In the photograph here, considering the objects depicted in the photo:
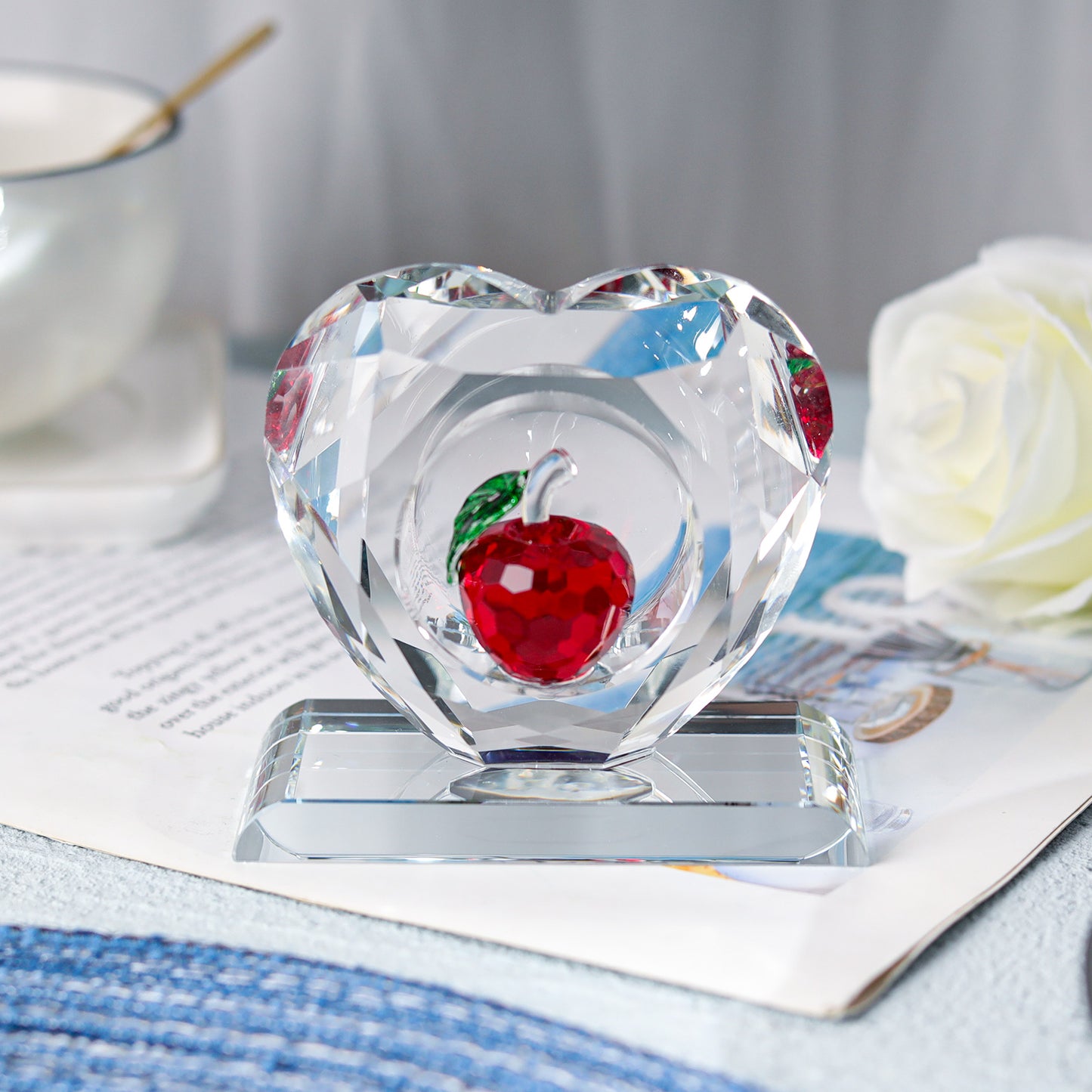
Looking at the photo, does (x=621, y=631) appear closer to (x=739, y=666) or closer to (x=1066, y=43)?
(x=739, y=666)

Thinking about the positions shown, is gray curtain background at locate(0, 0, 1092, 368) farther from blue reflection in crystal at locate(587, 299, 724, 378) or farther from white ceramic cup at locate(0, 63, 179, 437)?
blue reflection in crystal at locate(587, 299, 724, 378)

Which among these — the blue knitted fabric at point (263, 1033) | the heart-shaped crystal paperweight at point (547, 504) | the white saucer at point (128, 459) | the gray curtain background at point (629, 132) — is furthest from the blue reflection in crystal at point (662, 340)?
the gray curtain background at point (629, 132)

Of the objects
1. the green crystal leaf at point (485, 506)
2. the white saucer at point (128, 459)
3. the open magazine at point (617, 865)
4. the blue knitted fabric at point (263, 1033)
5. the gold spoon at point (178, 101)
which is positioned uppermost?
the green crystal leaf at point (485, 506)

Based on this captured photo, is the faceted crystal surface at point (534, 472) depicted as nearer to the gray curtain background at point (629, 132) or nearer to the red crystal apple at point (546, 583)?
the red crystal apple at point (546, 583)

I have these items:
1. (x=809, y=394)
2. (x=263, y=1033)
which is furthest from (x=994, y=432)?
(x=263, y=1033)

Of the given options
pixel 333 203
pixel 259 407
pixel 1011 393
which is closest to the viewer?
pixel 1011 393

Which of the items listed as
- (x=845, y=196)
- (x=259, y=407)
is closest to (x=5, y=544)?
(x=259, y=407)

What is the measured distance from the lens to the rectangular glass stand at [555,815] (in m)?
0.27

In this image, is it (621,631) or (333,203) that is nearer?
(621,631)

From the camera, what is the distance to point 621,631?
27 centimetres

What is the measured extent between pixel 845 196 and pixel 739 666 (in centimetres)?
44

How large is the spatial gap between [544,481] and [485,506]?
18mm

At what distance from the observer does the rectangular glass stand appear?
0.27 meters

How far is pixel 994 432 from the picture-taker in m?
0.37
